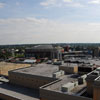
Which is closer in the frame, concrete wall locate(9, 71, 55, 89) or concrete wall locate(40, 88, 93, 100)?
concrete wall locate(40, 88, 93, 100)

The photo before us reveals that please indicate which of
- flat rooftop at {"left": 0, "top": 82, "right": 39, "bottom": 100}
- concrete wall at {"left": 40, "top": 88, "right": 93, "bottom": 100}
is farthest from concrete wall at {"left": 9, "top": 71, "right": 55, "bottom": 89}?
concrete wall at {"left": 40, "top": 88, "right": 93, "bottom": 100}

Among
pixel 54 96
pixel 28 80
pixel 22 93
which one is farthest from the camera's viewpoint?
pixel 28 80

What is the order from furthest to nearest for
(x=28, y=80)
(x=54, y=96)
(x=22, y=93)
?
(x=28, y=80)
(x=22, y=93)
(x=54, y=96)

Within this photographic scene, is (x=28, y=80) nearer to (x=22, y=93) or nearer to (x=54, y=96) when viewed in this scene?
(x=22, y=93)

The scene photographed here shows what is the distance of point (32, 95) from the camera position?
29.1 m

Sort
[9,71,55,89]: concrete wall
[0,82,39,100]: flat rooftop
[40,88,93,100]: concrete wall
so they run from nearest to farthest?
[40,88,93,100]: concrete wall
[0,82,39,100]: flat rooftop
[9,71,55,89]: concrete wall

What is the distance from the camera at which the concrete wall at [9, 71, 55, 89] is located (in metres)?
31.3

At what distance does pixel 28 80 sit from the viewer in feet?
111

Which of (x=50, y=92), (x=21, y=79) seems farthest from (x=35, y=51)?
(x=50, y=92)

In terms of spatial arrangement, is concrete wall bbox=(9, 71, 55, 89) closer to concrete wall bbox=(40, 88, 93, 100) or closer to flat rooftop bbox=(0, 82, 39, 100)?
flat rooftop bbox=(0, 82, 39, 100)

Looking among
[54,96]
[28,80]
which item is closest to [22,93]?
[28,80]

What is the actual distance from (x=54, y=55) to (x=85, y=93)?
A: 8413 centimetres

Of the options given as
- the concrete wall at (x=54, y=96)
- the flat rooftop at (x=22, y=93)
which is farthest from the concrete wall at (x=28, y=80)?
the concrete wall at (x=54, y=96)

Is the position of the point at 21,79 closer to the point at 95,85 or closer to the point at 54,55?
the point at 95,85
